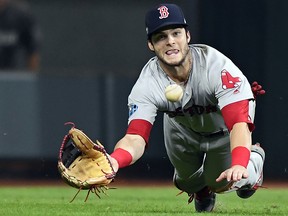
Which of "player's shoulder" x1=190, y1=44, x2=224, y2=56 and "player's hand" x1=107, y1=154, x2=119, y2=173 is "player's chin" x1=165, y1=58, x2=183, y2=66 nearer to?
"player's shoulder" x1=190, y1=44, x2=224, y2=56

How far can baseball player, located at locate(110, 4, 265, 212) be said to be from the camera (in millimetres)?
6797

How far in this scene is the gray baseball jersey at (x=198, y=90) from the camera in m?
6.96

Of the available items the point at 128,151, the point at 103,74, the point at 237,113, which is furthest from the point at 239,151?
the point at 103,74

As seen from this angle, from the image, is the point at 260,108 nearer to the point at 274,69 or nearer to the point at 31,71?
the point at 274,69

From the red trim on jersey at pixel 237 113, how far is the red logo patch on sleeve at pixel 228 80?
5.5 inches

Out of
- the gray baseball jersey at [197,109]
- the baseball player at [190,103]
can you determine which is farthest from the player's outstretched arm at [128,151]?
the gray baseball jersey at [197,109]

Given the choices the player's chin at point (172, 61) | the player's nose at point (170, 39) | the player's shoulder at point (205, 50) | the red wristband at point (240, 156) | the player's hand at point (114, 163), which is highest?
the player's nose at point (170, 39)

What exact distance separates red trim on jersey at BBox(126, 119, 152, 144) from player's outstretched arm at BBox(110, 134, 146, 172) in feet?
0.10

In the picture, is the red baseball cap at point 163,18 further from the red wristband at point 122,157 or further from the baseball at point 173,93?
the red wristband at point 122,157

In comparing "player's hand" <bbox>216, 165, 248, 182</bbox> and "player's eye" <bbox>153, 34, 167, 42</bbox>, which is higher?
"player's eye" <bbox>153, 34, 167, 42</bbox>

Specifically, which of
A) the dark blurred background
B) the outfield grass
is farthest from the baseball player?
the dark blurred background

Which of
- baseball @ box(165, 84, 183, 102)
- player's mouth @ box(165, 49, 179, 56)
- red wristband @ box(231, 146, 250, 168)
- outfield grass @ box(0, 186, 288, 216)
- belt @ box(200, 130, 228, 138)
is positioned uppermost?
player's mouth @ box(165, 49, 179, 56)

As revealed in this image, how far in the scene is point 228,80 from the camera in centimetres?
697

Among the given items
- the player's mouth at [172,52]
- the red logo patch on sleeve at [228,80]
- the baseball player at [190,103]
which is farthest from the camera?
the player's mouth at [172,52]
